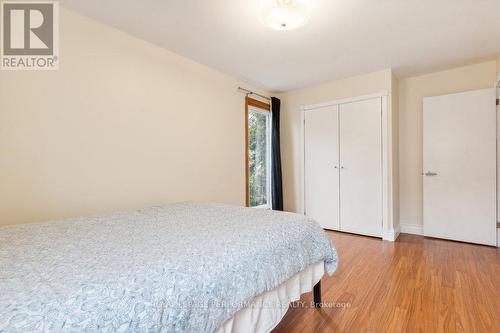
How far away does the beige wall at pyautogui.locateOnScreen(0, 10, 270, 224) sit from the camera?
176 centimetres

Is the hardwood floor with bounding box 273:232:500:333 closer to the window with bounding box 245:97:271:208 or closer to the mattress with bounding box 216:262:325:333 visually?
the mattress with bounding box 216:262:325:333

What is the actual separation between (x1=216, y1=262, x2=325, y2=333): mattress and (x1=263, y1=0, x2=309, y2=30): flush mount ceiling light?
171 cm

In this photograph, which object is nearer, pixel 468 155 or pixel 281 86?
pixel 468 155

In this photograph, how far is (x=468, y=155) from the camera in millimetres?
3111

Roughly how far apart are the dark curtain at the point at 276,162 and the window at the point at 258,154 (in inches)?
4.4

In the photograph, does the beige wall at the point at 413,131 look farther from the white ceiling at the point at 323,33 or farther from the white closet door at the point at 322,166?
the white closet door at the point at 322,166

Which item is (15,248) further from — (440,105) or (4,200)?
(440,105)

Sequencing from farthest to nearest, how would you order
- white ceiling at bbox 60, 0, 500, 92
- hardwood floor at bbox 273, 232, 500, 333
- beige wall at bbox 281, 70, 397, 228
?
beige wall at bbox 281, 70, 397, 228 < white ceiling at bbox 60, 0, 500, 92 < hardwood floor at bbox 273, 232, 500, 333

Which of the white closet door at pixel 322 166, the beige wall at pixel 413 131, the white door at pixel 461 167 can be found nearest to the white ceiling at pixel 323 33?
the beige wall at pixel 413 131

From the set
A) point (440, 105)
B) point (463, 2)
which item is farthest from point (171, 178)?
point (440, 105)

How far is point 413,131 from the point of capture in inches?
142

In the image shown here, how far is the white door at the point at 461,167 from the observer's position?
299 cm

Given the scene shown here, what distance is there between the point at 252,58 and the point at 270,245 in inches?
92.1

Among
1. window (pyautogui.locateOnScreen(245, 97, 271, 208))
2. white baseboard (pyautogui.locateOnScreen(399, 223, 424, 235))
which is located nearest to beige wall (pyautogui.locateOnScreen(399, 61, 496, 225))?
white baseboard (pyautogui.locateOnScreen(399, 223, 424, 235))
